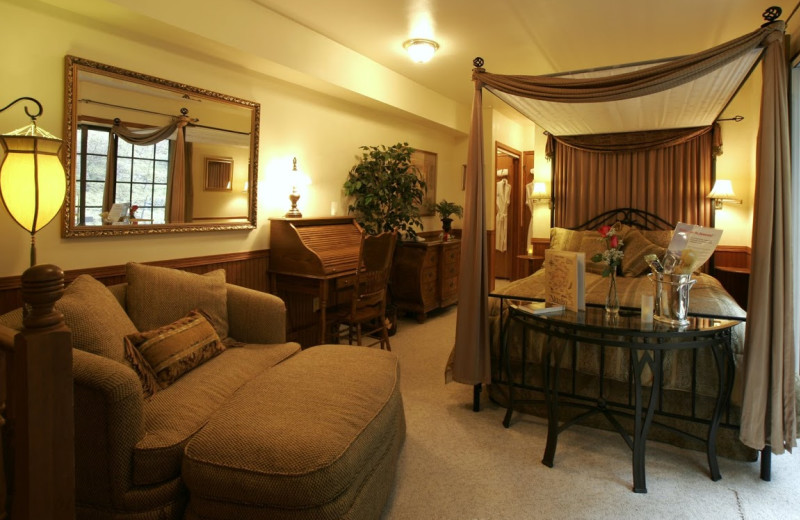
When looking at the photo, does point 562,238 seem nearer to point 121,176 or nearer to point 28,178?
point 121,176

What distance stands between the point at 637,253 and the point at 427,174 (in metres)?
2.74

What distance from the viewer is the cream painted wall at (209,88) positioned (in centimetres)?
244

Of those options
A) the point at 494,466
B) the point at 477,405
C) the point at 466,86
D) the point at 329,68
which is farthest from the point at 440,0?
the point at 494,466

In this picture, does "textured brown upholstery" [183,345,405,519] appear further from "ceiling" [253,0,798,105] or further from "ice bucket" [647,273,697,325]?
"ceiling" [253,0,798,105]

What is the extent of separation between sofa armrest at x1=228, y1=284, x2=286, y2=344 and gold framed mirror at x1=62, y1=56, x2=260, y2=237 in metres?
0.81

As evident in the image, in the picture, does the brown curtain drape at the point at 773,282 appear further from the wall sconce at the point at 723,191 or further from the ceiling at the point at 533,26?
the wall sconce at the point at 723,191

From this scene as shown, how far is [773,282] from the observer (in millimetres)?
2078

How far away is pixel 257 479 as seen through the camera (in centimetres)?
155

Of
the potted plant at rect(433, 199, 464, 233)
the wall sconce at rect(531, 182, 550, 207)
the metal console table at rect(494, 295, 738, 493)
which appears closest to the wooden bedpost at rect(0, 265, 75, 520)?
the metal console table at rect(494, 295, 738, 493)

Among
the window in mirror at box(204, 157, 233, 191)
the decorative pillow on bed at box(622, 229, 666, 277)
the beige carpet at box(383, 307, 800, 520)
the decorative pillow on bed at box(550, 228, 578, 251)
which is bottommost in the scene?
the beige carpet at box(383, 307, 800, 520)

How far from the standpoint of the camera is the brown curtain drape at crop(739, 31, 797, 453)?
2062 mm

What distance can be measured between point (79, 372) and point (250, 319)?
119cm

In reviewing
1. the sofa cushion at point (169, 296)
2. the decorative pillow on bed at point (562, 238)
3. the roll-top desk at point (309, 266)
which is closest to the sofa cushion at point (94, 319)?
the sofa cushion at point (169, 296)

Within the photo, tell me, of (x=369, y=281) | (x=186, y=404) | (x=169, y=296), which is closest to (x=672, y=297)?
(x=369, y=281)
